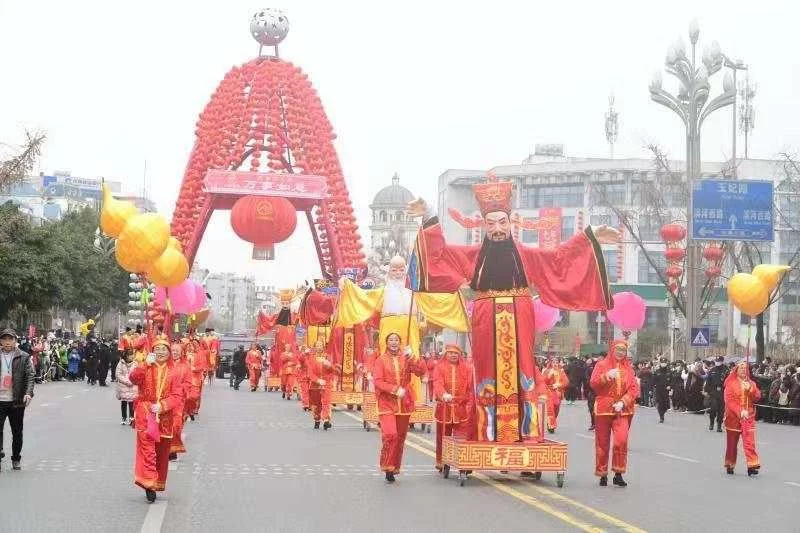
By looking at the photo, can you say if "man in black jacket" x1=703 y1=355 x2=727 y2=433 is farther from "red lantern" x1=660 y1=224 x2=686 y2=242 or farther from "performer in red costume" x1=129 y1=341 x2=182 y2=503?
"performer in red costume" x1=129 y1=341 x2=182 y2=503

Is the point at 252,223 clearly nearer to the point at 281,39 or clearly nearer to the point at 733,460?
the point at 281,39

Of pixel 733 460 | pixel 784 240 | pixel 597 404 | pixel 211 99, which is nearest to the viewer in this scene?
pixel 597 404

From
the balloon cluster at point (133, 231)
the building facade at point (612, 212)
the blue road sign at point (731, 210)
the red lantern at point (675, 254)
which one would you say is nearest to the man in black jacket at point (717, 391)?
the blue road sign at point (731, 210)

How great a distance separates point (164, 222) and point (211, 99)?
26965mm

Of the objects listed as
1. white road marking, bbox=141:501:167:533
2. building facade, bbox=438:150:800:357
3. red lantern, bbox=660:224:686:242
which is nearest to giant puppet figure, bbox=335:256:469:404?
white road marking, bbox=141:501:167:533

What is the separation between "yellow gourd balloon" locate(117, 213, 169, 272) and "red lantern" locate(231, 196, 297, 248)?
2441 centimetres

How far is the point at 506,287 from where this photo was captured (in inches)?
612

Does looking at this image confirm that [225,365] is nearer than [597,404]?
No

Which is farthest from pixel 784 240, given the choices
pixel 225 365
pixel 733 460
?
pixel 733 460

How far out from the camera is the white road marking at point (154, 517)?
10953mm

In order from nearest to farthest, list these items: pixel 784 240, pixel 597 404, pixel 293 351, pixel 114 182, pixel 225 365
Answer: pixel 597 404, pixel 293 351, pixel 225 365, pixel 784 240, pixel 114 182

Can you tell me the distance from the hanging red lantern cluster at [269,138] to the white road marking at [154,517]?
31.1m

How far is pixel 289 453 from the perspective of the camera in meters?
18.9

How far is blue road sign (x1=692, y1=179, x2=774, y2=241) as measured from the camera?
108 ft
